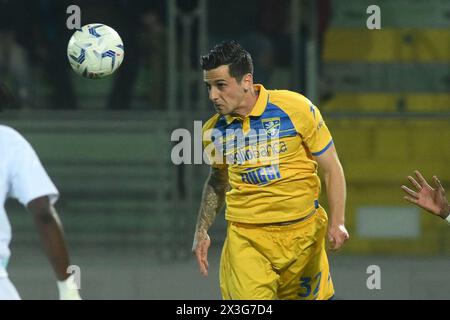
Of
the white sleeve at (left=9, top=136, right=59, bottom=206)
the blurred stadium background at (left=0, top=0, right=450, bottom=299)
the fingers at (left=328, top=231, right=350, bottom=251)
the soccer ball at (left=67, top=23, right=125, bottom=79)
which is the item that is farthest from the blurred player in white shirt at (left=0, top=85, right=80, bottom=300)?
the blurred stadium background at (left=0, top=0, right=450, bottom=299)

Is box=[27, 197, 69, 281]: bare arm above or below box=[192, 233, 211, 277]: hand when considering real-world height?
above

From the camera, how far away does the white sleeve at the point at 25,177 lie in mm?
5500

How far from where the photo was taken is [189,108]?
12.2 meters

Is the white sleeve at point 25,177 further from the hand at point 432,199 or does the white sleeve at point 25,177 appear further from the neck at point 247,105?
the neck at point 247,105

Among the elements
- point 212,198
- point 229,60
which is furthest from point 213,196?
point 229,60

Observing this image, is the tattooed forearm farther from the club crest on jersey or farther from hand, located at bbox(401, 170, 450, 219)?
hand, located at bbox(401, 170, 450, 219)

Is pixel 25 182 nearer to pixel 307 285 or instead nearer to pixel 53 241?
pixel 53 241

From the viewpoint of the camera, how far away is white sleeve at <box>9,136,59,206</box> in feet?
18.0

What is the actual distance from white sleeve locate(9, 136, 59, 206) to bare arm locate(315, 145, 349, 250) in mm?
2006
